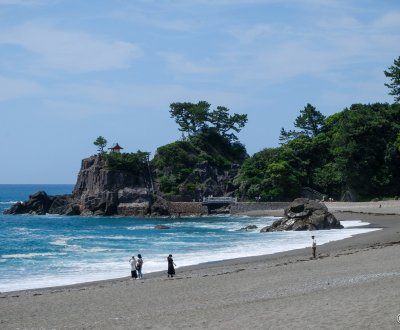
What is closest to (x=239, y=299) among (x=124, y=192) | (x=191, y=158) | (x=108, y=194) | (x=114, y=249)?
(x=114, y=249)

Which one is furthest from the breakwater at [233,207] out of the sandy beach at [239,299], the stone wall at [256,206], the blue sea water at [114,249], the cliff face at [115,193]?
the sandy beach at [239,299]

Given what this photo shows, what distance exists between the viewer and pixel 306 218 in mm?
48188

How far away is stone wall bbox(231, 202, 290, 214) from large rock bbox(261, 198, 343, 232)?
22894 millimetres

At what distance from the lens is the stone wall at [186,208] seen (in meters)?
80.9

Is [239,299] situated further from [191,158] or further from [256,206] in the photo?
[191,158]

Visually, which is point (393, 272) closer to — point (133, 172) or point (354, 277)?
point (354, 277)

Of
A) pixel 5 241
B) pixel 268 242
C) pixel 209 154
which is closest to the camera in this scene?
pixel 268 242

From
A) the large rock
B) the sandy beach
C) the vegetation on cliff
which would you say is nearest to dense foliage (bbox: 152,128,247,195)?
the vegetation on cliff

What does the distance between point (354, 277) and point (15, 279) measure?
15.0 meters

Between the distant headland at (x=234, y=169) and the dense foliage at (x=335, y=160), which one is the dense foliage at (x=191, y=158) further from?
the dense foliage at (x=335, y=160)

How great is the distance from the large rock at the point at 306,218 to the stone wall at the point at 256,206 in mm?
22894

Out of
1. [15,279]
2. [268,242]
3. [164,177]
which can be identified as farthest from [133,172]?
[15,279]

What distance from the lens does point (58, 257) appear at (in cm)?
3584

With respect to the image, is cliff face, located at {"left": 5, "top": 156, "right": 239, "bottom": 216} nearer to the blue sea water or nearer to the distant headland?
the distant headland
